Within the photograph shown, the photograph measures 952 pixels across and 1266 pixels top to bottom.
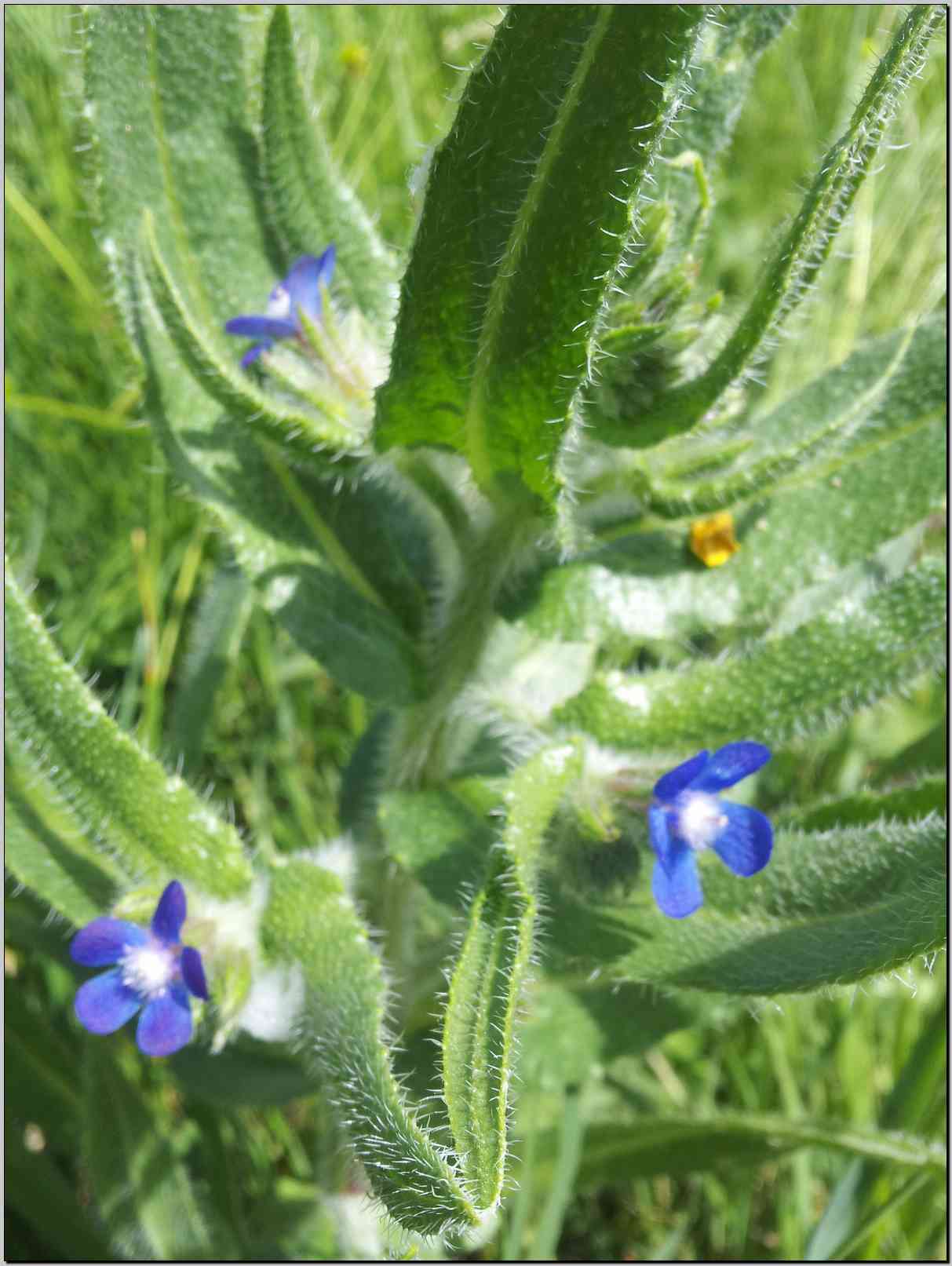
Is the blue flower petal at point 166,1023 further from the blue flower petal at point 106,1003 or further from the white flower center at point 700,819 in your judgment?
the white flower center at point 700,819

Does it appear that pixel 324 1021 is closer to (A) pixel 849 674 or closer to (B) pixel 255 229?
(A) pixel 849 674

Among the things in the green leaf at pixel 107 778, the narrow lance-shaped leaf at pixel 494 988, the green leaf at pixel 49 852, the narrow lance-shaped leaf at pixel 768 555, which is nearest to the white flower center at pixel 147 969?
the green leaf at pixel 107 778

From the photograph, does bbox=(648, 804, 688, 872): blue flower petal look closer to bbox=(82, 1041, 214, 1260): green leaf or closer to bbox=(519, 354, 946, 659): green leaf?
bbox=(519, 354, 946, 659): green leaf

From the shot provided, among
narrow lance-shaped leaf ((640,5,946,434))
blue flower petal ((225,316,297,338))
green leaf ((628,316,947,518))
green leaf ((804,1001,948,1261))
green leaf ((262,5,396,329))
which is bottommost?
green leaf ((804,1001,948,1261))

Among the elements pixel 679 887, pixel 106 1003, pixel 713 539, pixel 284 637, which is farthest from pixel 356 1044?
pixel 284 637

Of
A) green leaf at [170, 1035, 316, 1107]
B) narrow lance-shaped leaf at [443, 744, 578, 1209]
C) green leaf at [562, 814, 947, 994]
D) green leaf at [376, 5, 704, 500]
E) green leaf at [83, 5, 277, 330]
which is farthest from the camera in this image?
green leaf at [170, 1035, 316, 1107]

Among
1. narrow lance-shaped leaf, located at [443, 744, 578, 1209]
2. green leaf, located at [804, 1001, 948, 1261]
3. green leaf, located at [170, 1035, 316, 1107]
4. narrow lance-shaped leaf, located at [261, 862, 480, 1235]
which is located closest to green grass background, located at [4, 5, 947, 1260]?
green leaf, located at [804, 1001, 948, 1261]

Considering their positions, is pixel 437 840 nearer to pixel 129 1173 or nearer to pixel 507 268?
pixel 507 268
